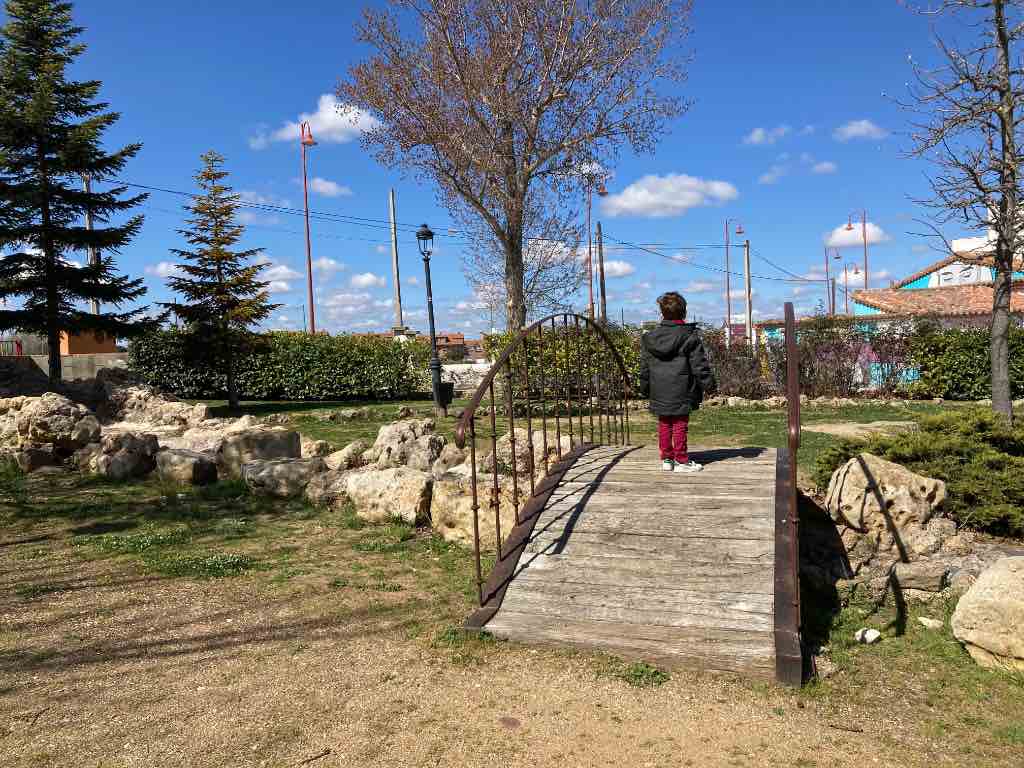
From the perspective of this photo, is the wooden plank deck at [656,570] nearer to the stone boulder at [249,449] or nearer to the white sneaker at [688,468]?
the white sneaker at [688,468]

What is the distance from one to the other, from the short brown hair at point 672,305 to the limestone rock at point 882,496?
192 centimetres

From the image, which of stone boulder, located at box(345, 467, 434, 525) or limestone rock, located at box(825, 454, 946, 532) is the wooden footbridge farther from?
stone boulder, located at box(345, 467, 434, 525)

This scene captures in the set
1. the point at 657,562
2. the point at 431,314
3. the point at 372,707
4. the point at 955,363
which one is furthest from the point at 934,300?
the point at 372,707

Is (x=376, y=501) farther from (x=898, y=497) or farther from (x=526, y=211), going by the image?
(x=526, y=211)

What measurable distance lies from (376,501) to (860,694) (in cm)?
450

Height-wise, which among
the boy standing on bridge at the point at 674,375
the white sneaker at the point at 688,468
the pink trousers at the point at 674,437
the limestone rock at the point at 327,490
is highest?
the boy standing on bridge at the point at 674,375

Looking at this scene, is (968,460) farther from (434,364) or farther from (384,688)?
(434,364)

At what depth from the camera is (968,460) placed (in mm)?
6086

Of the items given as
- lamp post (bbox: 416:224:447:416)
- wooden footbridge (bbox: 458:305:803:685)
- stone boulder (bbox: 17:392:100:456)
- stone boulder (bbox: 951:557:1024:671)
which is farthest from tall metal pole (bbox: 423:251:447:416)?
stone boulder (bbox: 951:557:1024:671)

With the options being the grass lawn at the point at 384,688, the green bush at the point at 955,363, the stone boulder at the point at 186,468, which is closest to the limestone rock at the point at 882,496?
the grass lawn at the point at 384,688

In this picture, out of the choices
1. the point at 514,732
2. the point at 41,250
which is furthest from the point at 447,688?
the point at 41,250

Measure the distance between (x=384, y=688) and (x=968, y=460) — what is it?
5.31 metres

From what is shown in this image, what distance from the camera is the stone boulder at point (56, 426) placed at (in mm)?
9727

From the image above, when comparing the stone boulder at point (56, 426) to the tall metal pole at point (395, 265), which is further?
the tall metal pole at point (395, 265)
